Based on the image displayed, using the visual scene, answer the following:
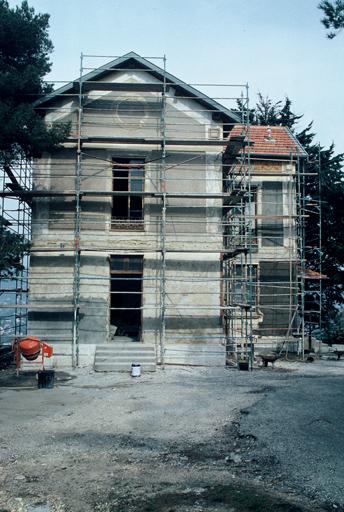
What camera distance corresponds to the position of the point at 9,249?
13.8 metres

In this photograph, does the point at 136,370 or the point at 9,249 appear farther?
the point at 136,370

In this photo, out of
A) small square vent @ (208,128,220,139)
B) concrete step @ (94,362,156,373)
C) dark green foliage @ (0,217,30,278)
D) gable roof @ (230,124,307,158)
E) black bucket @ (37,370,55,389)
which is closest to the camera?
black bucket @ (37,370,55,389)

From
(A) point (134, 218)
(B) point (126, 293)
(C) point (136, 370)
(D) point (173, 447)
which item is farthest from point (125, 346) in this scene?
(D) point (173, 447)

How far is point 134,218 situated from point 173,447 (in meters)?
10.6

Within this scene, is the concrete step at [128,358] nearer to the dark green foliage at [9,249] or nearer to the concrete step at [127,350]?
the concrete step at [127,350]

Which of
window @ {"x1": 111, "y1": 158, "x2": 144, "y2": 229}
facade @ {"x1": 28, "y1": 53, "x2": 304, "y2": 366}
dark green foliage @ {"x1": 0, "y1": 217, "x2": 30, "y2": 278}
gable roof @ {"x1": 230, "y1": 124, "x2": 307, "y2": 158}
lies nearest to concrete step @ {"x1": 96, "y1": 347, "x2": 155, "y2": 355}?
facade @ {"x1": 28, "y1": 53, "x2": 304, "y2": 366}

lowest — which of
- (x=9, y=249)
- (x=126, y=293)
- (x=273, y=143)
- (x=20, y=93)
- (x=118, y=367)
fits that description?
(x=118, y=367)

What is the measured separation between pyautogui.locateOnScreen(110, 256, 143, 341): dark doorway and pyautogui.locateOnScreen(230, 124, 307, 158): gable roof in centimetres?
773

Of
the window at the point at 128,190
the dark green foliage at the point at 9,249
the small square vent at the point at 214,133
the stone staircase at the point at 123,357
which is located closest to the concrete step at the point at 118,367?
the stone staircase at the point at 123,357

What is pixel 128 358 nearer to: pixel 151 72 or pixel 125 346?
pixel 125 346

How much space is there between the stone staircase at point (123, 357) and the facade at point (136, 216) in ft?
1.02

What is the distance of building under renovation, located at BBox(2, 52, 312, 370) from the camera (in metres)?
16.0

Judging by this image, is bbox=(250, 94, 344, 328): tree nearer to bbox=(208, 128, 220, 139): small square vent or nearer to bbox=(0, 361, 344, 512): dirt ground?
bbox=(208, 128, 220, 139): small square vent

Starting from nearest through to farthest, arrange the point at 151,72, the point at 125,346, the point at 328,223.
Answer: the point at 125,346 → the point at 151,72 → the point at 328,223
